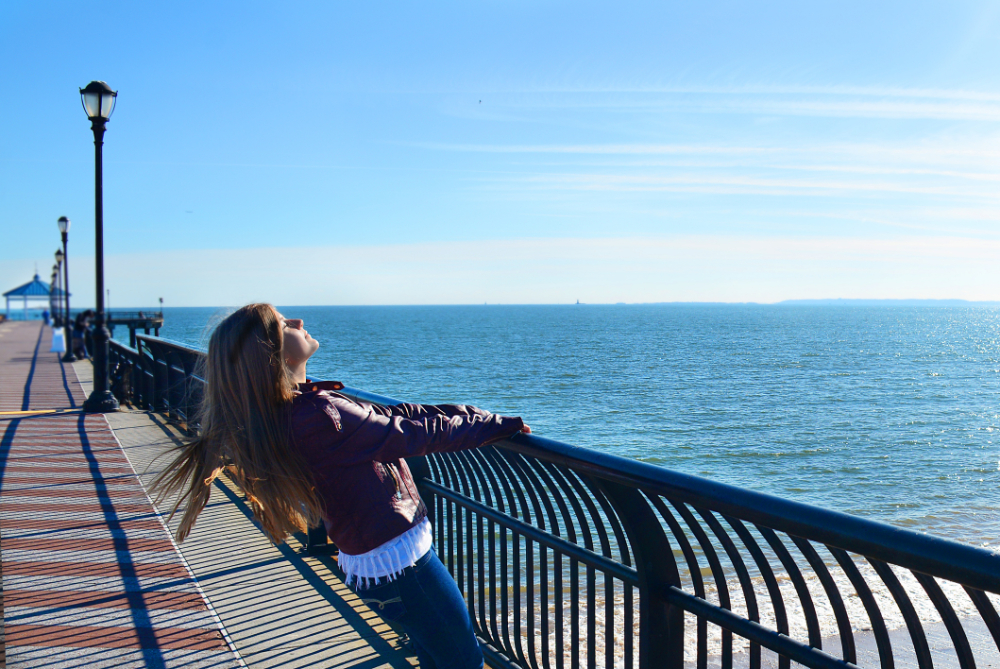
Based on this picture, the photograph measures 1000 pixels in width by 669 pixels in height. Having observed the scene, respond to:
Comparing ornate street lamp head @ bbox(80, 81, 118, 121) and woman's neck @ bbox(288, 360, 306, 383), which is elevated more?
ornate street lamp head @ bbox(80, 81, 118, 121)

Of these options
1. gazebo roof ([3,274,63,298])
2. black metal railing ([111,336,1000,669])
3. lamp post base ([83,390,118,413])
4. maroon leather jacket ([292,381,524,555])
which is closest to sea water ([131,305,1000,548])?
maroon leather jacket ([292,381,524,555])

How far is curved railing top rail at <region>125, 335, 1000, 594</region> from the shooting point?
58.1 inches

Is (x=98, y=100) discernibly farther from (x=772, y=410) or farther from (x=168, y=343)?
(x=772, y=410)

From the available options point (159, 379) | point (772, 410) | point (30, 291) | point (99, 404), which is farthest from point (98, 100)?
point (30, 291)

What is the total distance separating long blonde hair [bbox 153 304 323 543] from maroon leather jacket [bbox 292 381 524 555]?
0.05 meters

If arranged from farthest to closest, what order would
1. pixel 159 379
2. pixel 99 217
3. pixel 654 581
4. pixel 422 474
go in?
A: pixel 99 217 → pixel 159 379 → pixel 422 474 → pixel 654 581

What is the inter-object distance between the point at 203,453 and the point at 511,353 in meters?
68.6

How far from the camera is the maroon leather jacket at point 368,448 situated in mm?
2227

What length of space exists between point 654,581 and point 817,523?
712mm

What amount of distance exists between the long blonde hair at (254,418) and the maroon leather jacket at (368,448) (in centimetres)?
5

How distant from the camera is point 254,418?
223 cm

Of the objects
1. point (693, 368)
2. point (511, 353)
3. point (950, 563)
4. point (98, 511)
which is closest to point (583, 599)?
point (98, 511)

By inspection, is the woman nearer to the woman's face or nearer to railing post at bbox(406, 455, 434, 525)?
the woman's face

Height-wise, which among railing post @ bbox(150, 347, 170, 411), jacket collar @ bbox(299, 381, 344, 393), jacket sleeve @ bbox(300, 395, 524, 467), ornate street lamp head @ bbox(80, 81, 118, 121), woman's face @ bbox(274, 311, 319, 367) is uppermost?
ornate street lamp head @ bbox(80, 81, 118, 121)
